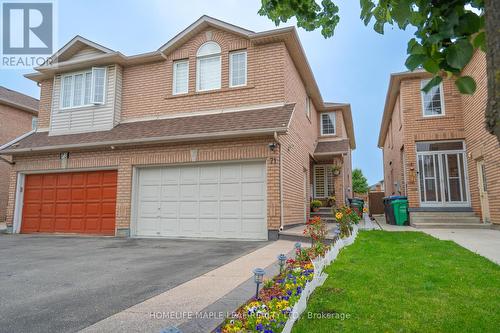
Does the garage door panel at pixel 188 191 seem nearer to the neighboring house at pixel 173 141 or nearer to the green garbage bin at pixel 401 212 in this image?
the neighboring house at pixel 173 141

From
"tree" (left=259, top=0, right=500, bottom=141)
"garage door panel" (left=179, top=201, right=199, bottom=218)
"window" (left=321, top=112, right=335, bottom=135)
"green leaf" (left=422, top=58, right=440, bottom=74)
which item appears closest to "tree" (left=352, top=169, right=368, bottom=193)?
"window" (left=321, top=112, right=335, bottom=135)

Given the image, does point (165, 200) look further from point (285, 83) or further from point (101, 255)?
point (285, 83)

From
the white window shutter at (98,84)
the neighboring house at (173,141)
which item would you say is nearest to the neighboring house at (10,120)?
the neighboring house at (173,141)

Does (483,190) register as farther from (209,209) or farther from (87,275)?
(87,275)

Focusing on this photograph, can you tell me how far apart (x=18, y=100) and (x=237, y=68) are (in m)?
15.5

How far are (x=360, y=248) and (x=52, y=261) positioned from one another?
21.0 feet

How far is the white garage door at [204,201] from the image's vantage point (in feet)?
31.4

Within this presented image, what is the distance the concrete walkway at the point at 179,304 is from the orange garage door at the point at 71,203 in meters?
7.16

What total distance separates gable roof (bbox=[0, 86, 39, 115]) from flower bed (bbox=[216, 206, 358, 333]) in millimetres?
19704

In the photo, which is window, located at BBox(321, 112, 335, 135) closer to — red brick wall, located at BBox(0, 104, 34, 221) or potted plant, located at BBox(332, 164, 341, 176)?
potted plant, located at BBox(332, 164, 341, 176)

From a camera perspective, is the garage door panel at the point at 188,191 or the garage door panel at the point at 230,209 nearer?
the garage door panel at the point at 230,209

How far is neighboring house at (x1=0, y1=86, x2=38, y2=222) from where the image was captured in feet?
58.8

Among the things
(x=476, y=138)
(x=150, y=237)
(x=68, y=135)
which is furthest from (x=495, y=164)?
(x=68, y=135)

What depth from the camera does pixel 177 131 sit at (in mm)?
10234
